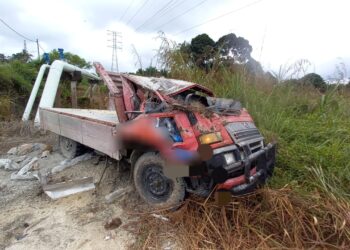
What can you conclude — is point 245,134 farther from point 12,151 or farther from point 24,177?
point 12,151

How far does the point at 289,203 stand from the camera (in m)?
3.00

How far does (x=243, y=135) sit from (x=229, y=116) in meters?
0.38

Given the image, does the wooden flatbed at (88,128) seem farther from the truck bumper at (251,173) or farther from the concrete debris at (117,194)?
the truck bumper at (251,173)

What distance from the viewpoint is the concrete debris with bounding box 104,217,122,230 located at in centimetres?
312

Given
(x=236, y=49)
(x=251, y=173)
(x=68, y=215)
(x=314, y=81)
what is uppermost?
(x=236, y=49)

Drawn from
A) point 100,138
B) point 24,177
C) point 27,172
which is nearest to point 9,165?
point 27,172

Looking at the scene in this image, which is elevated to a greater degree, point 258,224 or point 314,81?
point 314,81

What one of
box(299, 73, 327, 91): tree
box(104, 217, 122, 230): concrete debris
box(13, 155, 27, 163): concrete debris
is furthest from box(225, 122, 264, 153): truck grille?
box(13, 155, 27, 163): concrete debris

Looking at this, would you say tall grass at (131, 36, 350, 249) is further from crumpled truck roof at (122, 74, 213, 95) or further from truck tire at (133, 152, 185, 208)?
crumpled truck roof at (122, 74, 213, 95)

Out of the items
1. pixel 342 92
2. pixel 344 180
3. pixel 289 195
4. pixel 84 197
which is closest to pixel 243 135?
pixel 289 195

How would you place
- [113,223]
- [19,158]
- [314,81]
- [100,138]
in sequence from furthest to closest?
[314,81] → [19,158] → [100,138] → [113,223]

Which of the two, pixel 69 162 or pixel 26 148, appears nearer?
pixel 69 162

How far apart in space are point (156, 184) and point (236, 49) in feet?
14.0

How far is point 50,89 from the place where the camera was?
8.33 m
